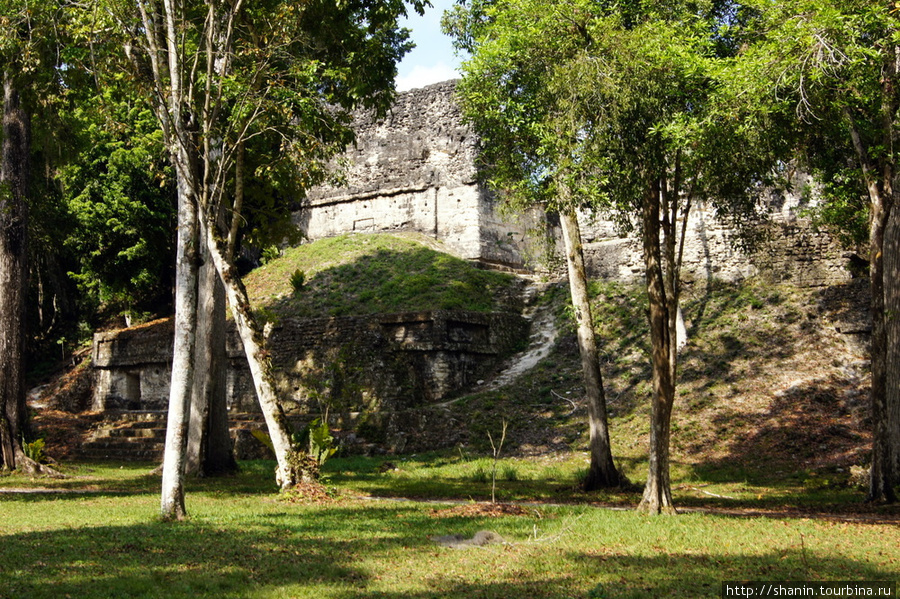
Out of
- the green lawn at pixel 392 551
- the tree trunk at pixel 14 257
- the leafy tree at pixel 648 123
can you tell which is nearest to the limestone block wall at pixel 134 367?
the tree trunk at pixel 14 257

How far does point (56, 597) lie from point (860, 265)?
1600cm

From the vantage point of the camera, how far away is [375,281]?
21.2m

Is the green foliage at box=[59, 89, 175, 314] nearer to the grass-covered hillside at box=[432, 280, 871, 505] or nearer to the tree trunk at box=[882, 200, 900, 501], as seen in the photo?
the grass-covered hillside at box=[432, 280, 871, 505]

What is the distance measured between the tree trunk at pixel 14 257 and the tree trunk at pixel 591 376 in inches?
338

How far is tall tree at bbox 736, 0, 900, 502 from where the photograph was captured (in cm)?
839

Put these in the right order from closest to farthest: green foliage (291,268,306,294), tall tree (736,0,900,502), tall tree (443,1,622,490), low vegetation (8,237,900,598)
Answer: low vegetation (8,237,900,598)
tall tree (736,0,900,502)
tall tree (443,1,622,490)
green foliage (291,268,306,294)

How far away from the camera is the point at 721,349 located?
16.3m

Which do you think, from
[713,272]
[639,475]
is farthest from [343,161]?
[713,272]

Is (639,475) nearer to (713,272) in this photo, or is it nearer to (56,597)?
(713,272)

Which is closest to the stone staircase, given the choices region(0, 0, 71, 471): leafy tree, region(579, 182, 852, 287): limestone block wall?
region(0, 0, 71, 471): leafy tree

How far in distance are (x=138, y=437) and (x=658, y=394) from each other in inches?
489

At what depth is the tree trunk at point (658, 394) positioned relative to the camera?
28.7 feet

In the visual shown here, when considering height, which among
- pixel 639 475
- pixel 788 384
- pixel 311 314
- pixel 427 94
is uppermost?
pixel 427 94

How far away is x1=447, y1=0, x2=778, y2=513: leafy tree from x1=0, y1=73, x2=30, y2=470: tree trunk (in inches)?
322
